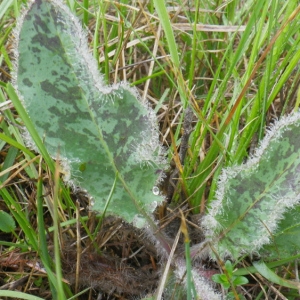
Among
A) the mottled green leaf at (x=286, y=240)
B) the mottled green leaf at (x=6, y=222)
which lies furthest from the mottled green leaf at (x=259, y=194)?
the mottled green leaf at (x=6, y=222)

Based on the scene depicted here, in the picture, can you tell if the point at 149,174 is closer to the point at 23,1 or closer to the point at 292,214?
the point at 292,214

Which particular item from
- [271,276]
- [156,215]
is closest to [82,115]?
A: [156,215]

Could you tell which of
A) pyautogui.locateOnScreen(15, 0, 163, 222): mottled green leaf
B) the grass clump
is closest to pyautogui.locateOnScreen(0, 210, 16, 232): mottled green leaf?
the grass clump

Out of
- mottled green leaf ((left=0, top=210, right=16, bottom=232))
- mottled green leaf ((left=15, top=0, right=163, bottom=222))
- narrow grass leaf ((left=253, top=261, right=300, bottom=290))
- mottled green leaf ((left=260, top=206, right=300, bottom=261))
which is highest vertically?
mottled green leaf ((left=15, top=0, right=163, bottom=222))

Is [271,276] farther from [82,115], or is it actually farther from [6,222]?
[6,222]

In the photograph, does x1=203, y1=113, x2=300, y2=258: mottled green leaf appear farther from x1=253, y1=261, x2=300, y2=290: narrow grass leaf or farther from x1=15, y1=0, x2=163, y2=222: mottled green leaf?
x1=15, y1=0, x2=163, y2=222: mottled green leaf

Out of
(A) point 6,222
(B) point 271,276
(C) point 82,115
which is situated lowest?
(B) point 271,276

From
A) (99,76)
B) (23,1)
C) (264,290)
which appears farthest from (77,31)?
(264,290)
